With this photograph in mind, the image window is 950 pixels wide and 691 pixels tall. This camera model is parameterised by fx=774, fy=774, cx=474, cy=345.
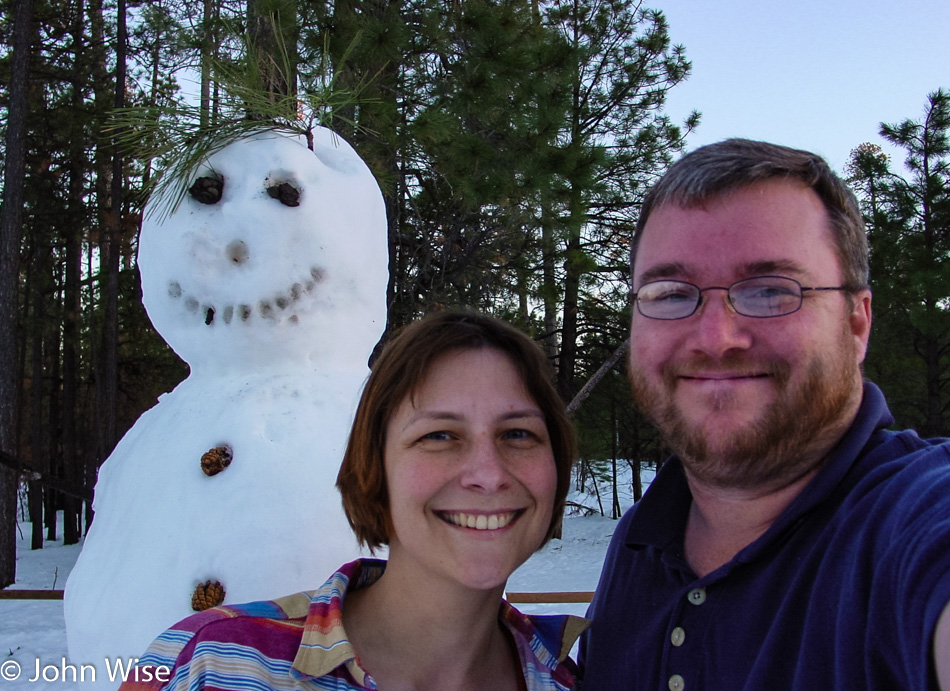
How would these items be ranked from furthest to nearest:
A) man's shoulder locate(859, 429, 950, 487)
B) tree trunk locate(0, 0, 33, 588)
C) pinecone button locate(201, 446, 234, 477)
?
tree trunk locate(0, 0, 33, 588) → pinecone button locate(201, 446, 234, 477) → man's shoulder locate(859, 429, 950, 487)

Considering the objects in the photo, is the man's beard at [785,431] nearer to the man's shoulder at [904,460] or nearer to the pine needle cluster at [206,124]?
the man's shoulder at [904,460]

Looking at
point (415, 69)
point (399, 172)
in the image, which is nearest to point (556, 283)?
point (399, 172)

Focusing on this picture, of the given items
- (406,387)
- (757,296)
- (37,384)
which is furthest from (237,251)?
(37,384)

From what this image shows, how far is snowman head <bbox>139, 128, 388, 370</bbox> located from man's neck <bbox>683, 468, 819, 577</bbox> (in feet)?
5.17

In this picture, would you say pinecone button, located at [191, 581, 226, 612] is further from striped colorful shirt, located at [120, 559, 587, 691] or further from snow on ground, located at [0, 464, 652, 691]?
striped colorful shirt, located at [120, 559, 587, 691]

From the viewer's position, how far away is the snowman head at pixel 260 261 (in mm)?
2549

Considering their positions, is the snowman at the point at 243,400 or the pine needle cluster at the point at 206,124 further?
the pine needle cluster at the point at 206,124

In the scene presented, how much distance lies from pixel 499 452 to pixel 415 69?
4.61 meters

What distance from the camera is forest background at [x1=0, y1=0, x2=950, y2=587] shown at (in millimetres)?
4355

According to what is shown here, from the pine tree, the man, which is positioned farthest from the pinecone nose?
the pine tree

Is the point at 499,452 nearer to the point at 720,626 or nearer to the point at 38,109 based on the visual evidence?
the point at 720,626

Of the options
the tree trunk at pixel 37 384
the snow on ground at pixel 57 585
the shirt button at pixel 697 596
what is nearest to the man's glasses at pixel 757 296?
the shirt button at pixel 697 596

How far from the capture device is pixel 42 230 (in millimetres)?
10477

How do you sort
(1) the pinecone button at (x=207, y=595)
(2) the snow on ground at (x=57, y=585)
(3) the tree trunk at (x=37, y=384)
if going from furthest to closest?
1. (3) the tree trunk at (x=37, y=384)
2. (2) the snow on ground at (x=57, y=585)
3. (1) the pinecone button at (x=207, y=595)
